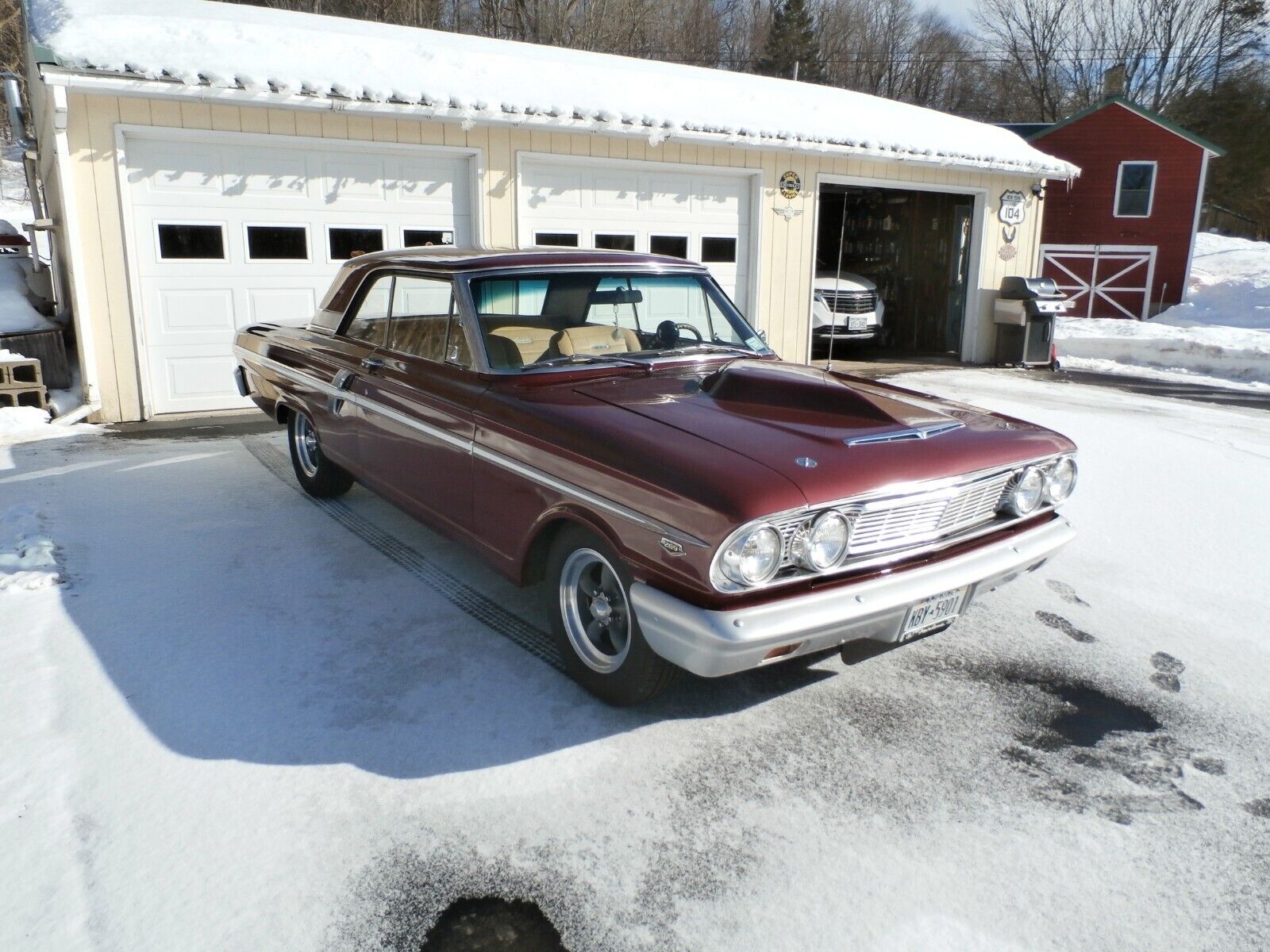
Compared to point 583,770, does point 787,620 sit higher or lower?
higher

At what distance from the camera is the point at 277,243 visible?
851cm

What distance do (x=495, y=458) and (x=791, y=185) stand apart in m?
8.67

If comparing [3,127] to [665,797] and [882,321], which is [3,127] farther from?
[665,797]

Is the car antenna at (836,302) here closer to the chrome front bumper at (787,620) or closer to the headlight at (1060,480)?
the headlight at (1060,480)

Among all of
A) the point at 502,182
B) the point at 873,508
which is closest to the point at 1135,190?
the point at 502,182

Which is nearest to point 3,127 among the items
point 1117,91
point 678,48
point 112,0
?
point 678,48

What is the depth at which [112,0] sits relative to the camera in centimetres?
866

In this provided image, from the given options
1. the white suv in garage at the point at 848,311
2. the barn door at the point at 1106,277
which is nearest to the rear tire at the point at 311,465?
the white suv in garage at the point at 848,311

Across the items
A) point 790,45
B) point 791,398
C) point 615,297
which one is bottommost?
point 791,398

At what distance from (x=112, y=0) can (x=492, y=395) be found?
779cm

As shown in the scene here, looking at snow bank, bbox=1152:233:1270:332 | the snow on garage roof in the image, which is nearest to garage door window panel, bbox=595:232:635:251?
the snow on garage roof

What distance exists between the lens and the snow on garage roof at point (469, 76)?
7750 millimetres

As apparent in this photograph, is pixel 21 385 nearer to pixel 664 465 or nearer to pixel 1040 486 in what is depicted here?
pixel 664 465

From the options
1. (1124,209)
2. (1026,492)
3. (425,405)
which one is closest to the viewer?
(1026,492)
